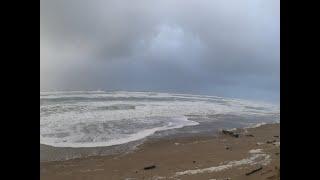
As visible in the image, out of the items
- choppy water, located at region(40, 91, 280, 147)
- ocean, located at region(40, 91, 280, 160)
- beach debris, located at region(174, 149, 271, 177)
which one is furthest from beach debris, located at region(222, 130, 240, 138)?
beach debris, located at region(174, 149, 271, 177)

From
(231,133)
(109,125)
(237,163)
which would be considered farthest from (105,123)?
(237,163)

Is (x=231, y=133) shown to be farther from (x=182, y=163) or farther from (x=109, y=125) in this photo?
(x=182, y=163)

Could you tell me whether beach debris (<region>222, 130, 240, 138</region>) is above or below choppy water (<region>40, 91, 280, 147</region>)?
below

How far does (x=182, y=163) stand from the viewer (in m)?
10.6

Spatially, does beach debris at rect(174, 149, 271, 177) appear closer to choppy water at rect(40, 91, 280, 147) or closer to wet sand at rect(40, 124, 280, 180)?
wet sand at rect(40, 124, 280, 180)

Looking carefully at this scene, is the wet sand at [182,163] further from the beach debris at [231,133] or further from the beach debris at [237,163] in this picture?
the beach debris at [231,133]

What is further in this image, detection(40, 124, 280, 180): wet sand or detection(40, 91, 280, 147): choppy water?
detection(40, 91, 280, 147): choppy water

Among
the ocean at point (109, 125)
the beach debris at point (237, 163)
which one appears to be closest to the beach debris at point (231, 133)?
the ocean at point (109, 125)

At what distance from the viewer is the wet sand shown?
9125mm
